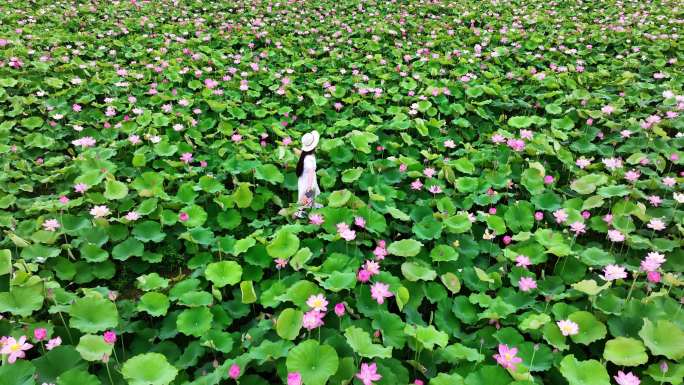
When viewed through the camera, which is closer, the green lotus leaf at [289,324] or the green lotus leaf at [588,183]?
the green lotus leaf at [289,324]

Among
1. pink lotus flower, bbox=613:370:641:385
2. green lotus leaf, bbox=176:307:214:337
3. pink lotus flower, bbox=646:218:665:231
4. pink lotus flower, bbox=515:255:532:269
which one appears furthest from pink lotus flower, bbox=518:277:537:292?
green lotus leaf, bbox=176:307:214:337

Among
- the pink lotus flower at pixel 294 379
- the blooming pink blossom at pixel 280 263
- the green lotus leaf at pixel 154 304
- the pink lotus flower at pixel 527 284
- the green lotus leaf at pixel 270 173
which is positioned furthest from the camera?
the green lotus leaf at pixel 270 173

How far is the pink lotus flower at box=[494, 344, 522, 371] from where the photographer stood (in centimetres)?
195

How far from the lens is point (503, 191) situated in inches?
141

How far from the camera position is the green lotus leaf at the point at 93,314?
216cm

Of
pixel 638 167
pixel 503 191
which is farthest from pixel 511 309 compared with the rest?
pixel 638 167

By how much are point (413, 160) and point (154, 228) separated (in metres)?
2.04

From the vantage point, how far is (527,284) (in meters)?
2.49

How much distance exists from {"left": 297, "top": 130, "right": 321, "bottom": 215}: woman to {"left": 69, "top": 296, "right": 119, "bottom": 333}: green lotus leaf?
1.32 metres

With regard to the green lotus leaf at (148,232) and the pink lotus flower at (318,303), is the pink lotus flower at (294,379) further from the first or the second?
the green lotus leaf at (148,232)

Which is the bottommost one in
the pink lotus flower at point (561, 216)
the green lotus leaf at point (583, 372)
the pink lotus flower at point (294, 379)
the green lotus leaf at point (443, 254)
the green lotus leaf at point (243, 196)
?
the green lotus leaf at point (243, 196)

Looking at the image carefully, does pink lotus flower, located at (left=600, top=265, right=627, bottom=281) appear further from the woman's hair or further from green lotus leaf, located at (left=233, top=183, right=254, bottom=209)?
green lotus leaf, located at (left=233, top=183, right=254, bottom=209)

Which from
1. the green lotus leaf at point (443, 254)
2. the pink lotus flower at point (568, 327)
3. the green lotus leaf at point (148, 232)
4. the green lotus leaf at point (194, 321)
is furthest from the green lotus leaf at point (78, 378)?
the pink lotus flower at point (568, 327)

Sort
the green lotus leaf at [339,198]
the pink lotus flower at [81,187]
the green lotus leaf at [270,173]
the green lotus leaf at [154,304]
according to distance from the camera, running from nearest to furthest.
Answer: the green lotus leaf at [154,304]
the green lotus leaf at [339,198]
the pink lotus flower at [81,187]
the green lotus leaf at [270,173]
